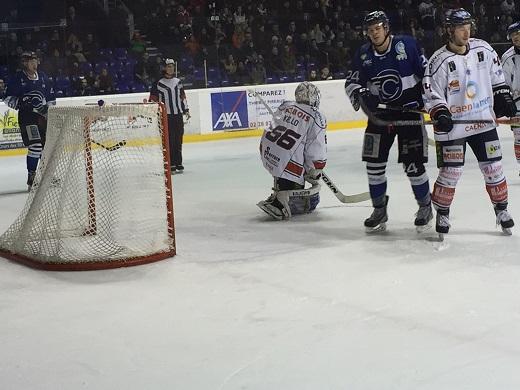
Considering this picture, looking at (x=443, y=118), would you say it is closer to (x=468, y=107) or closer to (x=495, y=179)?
(x=468, y=107)

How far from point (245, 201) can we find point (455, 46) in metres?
2.29

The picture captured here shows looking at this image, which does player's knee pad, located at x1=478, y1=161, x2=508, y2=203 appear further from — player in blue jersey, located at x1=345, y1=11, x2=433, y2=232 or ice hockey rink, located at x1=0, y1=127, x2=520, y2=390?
player in blue jersey, located at x1=345, y1=11, x2=433, y2=232

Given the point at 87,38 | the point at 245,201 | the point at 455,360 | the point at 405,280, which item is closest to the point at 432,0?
the point at 87,38

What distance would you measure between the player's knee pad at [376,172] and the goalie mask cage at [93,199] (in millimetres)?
1172

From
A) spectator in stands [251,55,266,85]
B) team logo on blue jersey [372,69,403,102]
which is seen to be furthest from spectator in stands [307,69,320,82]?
team logo on blue jersey [372,69,403,102]

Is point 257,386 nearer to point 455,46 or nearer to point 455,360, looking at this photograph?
point 455,360

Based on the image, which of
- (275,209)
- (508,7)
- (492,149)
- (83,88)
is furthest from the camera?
(508,7)

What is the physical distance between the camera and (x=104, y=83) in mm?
10781

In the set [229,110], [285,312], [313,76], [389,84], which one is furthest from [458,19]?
[313,76]

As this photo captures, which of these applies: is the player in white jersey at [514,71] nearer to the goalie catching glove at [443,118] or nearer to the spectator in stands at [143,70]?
the goalie catching glove at [443,118]

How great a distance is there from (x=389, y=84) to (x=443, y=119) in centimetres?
55

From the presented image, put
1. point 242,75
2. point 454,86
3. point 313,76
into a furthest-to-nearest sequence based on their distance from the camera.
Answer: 1. point 313,76
2. point 242,75
3. point 454,86

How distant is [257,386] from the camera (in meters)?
2.56

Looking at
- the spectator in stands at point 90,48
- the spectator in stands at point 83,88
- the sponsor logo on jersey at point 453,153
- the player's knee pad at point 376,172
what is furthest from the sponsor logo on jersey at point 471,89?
the spectator in stands at point 90,48
